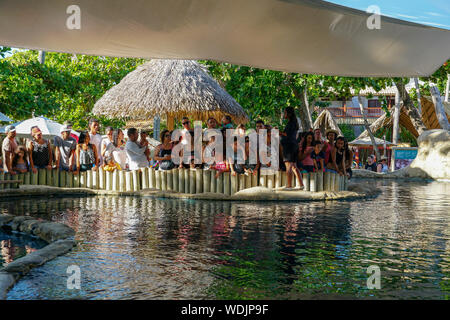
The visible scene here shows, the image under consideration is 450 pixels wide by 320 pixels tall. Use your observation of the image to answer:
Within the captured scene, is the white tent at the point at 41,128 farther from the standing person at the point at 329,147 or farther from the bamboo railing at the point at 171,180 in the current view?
the standing person at the point at 329,147

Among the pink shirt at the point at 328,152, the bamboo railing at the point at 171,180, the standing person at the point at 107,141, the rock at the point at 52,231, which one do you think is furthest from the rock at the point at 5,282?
the pink shirt at the point at 328,152

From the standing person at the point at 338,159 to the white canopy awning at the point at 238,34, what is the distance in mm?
4000

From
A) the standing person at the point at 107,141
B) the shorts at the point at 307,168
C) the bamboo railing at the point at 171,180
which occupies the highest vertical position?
the standing person at the point at 107,141

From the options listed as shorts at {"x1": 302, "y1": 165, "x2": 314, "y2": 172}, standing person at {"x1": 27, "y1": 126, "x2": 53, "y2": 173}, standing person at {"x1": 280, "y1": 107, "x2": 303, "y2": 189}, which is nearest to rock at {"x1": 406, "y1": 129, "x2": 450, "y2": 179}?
shorts at {"x1": 302, "y1": 165, "x2": 314, "y2": 172}

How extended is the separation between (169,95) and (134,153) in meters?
6.63

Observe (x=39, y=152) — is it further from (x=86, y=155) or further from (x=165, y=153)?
(x=165, y=153)

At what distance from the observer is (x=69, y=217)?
7.84 meters

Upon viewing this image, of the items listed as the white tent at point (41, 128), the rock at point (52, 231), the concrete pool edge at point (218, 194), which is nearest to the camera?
the rock at point (52, 231)

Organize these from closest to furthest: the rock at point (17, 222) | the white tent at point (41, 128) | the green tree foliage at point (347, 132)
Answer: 1. the rock at point (17, 222)
2. the white tent at point (41, 128)
3. the green tree foliage at point (347, 132)

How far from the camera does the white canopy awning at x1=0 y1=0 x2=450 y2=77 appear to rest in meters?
5.99

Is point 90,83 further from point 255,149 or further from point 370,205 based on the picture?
point 370,205

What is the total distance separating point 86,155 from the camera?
12.7 metres

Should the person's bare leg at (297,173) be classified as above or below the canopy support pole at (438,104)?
below

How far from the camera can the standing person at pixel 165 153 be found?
12266mm
